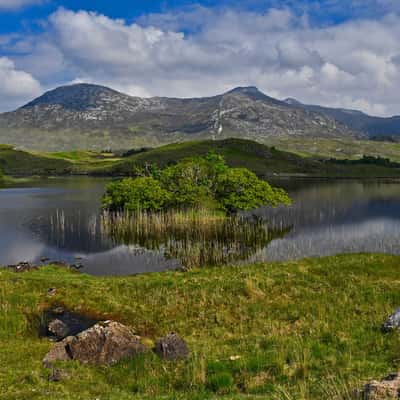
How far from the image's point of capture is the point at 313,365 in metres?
17.8

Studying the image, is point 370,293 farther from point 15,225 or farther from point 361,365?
point 15,225

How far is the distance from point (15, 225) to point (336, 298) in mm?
72289

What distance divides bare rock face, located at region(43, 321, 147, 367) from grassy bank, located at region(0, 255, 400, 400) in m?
0.85

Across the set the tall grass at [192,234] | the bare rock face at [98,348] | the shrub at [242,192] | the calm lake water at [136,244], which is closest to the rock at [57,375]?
the bare rock face at [98,348]

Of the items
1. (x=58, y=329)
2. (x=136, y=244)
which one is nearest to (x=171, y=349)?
(x=58, y=329)

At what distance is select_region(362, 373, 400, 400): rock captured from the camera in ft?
38.2

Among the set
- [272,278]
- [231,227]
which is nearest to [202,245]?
[231,227]

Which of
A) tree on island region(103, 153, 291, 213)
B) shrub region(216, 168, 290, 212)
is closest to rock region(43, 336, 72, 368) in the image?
tree on island region(103, 153, 291, 213)

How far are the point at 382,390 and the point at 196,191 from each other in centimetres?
7363

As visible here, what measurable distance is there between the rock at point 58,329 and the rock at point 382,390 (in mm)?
20870

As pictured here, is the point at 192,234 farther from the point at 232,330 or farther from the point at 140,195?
the point at 232,330

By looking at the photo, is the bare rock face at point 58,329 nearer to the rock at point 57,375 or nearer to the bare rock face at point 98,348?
the bare rock face at point 98,348

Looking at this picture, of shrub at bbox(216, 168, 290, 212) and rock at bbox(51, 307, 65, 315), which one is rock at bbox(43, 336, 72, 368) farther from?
shrub at bbox(216, 168, 290, 212)

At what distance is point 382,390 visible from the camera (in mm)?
11820
